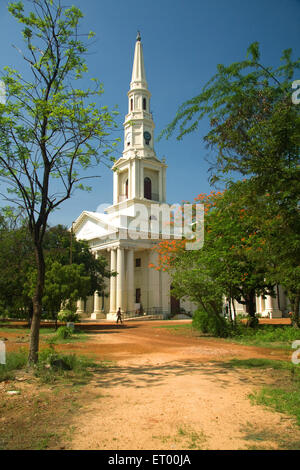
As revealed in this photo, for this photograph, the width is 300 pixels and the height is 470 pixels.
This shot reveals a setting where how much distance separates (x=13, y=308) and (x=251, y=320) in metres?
15.7

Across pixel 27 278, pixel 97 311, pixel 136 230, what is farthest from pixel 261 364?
pixel 97 311

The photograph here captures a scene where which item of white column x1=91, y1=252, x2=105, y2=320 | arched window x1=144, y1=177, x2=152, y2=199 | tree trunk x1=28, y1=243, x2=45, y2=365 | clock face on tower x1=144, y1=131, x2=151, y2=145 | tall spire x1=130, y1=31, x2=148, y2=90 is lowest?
white column x1=91, y1=252, x2=105, y2=320

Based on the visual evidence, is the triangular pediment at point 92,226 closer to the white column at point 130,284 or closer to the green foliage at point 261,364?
the white column at point 130,284

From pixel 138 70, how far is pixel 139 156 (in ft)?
40.9

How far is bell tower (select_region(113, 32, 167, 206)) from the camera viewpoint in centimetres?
4684

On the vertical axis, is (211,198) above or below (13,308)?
above

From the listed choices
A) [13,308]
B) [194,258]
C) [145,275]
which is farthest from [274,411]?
[145,275]

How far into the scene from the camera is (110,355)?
470 inches

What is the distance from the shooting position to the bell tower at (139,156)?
46844 mm

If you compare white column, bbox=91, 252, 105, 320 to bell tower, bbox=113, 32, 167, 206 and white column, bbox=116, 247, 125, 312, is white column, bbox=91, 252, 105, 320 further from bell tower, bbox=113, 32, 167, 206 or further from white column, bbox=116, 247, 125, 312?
bell tower, bbox=113, 32, 167, 206

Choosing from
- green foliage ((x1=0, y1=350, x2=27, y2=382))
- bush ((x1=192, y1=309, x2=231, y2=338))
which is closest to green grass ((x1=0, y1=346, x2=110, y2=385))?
green foliage ((x1=0, y1=350, x2=27, y2=382))

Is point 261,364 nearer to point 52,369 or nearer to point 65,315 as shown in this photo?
point 52,369

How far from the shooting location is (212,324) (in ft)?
60.3
